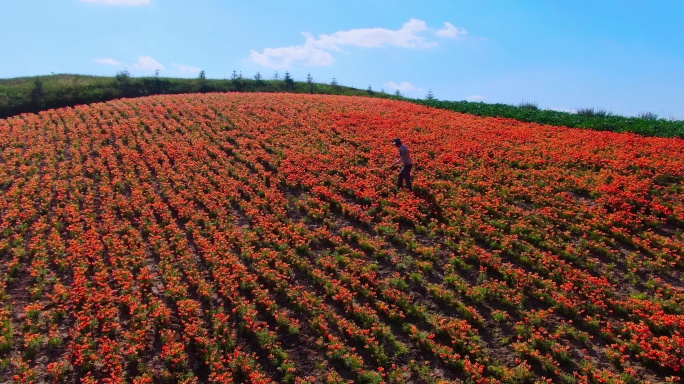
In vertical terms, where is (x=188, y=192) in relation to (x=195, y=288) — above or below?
above

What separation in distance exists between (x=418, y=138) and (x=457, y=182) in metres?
6.21

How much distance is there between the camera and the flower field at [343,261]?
987 centimetres

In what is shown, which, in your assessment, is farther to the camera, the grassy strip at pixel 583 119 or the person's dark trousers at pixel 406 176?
the grassy strip at pixel 583 119

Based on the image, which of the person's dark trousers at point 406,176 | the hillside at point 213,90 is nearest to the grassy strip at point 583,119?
the hillside at point 213,90

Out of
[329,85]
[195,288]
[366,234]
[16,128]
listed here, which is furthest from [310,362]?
[329,85]

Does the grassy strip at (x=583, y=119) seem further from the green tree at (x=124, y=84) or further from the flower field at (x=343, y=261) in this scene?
the green tree at (x=124, y=84)

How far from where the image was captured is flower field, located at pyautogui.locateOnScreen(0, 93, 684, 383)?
9.87 meters

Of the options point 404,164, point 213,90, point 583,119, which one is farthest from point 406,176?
point 213,90

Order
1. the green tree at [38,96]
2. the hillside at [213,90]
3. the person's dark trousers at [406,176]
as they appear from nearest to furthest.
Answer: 1. the person's dark trousers at [406,176]
2. the hillside at [213,90]
3. the green tree at [38,96]

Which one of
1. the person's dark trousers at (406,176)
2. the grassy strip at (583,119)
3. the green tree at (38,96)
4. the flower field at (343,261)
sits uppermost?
the grassy strip at (583,119)

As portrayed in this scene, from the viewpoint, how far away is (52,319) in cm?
1112

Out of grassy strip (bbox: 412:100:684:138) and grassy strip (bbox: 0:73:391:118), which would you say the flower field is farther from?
grassy strip (bbox: 0:73:391:118)

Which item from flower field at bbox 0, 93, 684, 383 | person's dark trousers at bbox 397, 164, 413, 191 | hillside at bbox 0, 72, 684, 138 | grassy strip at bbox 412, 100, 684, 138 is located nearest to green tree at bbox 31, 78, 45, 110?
hillside at bbox 0, 72, 684, 138

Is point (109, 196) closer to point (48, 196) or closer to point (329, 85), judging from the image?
point (48, 196)
